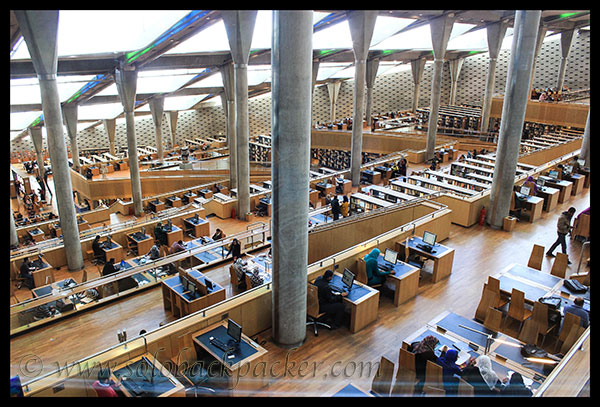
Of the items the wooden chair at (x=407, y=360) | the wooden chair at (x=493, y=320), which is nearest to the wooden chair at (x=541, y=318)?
the wooden chair at (x=493, y=320)

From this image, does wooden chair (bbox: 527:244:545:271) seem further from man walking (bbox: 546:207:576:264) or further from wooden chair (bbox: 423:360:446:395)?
wooden chair (bbox: 423:360:446:395)

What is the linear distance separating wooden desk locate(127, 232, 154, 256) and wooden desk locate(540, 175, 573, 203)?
45.5 feet

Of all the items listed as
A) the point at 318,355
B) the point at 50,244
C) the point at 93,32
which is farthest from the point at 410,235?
the point at 93,32

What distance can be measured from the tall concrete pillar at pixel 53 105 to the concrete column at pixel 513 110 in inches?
459

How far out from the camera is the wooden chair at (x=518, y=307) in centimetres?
816

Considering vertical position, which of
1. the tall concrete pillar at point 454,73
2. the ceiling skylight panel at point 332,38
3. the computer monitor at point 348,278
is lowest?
the computer monitor at point 348,278

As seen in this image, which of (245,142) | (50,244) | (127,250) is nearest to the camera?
(50,244)

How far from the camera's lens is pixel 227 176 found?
25500 millimetres

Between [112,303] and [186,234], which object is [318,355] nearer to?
[112,303]

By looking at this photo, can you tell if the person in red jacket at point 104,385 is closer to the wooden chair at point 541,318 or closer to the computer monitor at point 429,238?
the wooden chair at point 541,318

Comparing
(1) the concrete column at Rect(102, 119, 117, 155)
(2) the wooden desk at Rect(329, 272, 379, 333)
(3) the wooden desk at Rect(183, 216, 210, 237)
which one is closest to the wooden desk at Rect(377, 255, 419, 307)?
(2) the wooden desk at Rect(329, 272, 379, 333)

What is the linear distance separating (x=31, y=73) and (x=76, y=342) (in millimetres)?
12578

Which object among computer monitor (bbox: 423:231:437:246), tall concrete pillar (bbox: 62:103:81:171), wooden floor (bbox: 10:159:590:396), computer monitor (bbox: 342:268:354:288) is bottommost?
wooden floor (bbox: 10:159:590:396)

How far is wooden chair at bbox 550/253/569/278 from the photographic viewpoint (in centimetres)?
952
